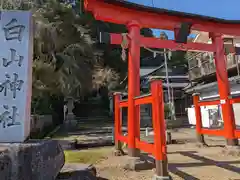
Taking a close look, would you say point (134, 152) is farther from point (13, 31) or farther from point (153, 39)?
point (13, 31)

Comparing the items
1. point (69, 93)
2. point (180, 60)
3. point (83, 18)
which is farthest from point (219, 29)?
point (180, 60)

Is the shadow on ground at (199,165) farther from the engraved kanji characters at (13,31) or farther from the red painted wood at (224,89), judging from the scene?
the engraved kanji characters at (13,31)

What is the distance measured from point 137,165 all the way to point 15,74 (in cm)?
329

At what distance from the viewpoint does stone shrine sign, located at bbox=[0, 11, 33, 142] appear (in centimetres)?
341

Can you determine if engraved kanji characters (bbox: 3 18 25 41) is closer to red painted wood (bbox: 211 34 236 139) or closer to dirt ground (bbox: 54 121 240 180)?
dirt ground (bbox: 54 121 240 180)

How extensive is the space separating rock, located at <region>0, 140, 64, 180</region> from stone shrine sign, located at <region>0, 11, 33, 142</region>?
0.27 metres

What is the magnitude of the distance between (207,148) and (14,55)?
21.8 ft

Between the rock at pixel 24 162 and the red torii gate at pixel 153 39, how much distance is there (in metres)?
2.89

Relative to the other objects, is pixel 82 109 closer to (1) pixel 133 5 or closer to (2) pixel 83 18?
(2) pixel 83 18

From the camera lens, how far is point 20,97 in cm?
348

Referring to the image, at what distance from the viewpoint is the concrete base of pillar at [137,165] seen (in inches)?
212

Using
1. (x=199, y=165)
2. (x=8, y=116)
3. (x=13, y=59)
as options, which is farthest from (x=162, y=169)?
(x=13, y=59)

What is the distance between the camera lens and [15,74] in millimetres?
3527

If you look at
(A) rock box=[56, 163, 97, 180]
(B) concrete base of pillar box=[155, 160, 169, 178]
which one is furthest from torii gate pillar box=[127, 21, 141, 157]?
(A) rock box=[56, 163, 97, 180]
